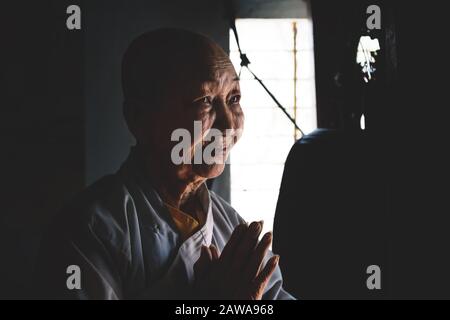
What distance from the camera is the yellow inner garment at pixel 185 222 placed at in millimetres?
851

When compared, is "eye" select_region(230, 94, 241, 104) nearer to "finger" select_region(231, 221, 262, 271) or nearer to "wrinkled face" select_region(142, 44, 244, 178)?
"wrinkled face" select_region(142, 44, 244, 178)

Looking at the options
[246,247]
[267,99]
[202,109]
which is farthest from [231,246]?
[267,99]

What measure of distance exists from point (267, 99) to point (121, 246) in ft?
1.96

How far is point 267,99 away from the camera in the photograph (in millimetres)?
1183

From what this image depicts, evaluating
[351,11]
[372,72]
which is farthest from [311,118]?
[351,11]

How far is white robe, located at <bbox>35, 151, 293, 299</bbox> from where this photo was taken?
0.72 m

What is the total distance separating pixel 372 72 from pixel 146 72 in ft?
2.13

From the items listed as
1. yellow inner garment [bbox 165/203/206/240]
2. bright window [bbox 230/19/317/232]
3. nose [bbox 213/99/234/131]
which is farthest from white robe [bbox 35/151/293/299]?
bright window [bbox 230/19/317/232]

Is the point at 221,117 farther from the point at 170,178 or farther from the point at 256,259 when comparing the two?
the point at 256,259
